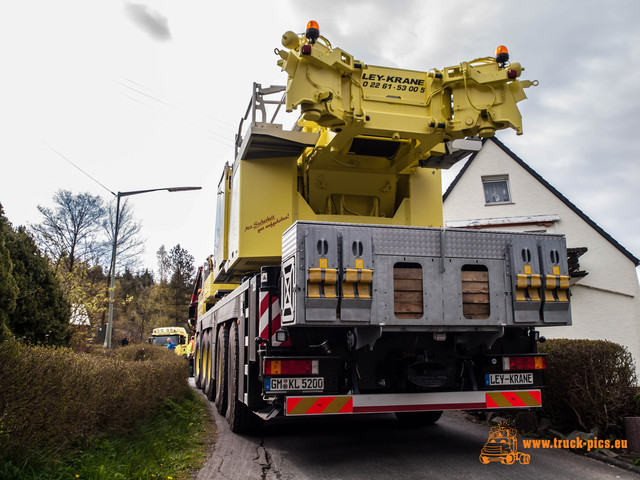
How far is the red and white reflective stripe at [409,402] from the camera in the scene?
5172 mm

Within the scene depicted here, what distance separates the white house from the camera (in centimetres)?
1444

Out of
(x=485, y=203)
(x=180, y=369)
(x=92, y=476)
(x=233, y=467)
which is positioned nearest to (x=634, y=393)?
(x=233, y=467)

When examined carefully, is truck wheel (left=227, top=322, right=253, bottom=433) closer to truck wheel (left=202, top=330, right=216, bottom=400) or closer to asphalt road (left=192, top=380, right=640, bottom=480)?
asphalt road (left=192, top=380, right=640, bottom=480)

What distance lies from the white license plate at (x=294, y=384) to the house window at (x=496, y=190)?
39.1 feet

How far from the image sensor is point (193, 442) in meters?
6.68

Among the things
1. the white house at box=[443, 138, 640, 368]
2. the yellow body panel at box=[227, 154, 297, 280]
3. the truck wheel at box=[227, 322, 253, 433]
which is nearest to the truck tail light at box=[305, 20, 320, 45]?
the yellow body panel at box=[227, 154, 297, 280]

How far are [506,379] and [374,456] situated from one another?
164cm

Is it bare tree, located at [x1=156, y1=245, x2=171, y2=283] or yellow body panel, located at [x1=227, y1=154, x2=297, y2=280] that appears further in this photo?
bare tree, located at [x1=156, y1=245, x2=171, y2=283]

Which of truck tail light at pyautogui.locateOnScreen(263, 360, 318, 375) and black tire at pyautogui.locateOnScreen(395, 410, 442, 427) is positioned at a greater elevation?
truck tail light at pyautogui.locateOnScreen(263, 360, 318, 375)

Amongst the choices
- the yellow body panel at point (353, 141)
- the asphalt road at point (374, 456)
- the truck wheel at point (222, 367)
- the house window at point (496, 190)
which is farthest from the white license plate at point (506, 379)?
the house window at point (496, 190)

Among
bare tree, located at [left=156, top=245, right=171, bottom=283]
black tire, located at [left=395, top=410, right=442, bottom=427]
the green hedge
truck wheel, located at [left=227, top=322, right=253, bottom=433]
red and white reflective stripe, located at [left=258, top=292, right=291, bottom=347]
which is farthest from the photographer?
bare tree, located at [left=156, top=245, right=171, bottom=283]

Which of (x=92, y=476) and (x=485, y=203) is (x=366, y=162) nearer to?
(x=92, y=476)

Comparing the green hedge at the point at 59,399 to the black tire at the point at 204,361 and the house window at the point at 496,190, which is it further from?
the house window at the point at 496,190

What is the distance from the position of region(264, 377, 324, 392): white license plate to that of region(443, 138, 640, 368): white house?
1023cm
